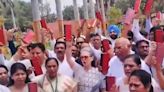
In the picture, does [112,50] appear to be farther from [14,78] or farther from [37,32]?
[37,32]

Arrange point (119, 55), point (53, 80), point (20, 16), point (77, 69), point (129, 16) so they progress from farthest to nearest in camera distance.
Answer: point (20, 16) < point (129, 16) < point (77, 69) < point (119, 55) < point (53, 80)

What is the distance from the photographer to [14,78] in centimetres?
479

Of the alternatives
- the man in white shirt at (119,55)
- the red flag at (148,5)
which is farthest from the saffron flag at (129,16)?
the man in white shirt at (119,55)

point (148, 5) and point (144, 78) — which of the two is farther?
point (148, 5)

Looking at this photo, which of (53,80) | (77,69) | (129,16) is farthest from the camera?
(129,16)

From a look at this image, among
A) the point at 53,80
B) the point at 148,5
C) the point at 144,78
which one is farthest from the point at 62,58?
the point at 144,78

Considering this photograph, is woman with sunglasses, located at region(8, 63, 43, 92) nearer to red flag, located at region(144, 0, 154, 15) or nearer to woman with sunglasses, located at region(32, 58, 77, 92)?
woman with sunglasses, located at region(32, 58, 77, 92)

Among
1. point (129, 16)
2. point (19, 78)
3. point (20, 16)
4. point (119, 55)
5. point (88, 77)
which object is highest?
point (129, 16)

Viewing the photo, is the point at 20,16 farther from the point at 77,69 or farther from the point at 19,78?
the point at 19,78

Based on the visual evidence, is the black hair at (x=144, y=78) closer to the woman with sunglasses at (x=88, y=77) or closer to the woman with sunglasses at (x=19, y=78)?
the woman with sunglasses at (x=19, y=78)

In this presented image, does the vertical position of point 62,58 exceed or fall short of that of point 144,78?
it falls short

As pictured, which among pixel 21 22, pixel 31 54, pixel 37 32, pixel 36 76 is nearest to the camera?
pixel 36 76

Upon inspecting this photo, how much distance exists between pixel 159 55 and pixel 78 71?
58.9 inches

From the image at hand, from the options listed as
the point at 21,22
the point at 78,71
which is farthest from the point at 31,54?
the point at 21,22
